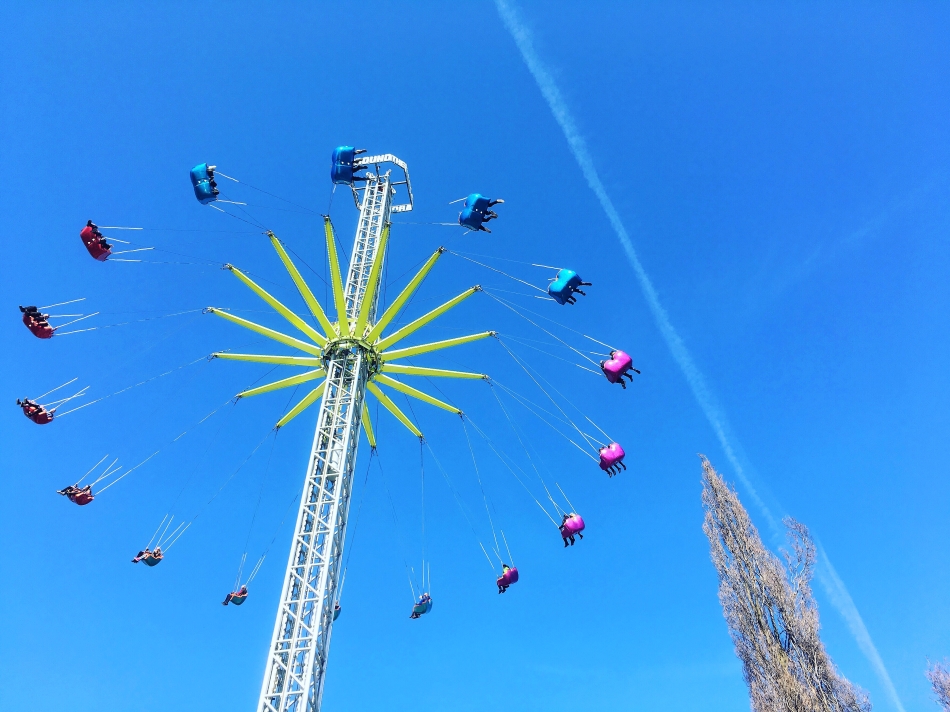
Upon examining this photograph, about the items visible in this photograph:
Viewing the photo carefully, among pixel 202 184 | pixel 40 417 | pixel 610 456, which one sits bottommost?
pixel 610 456

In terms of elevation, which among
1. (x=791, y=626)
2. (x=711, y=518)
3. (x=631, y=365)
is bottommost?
(x=791, y=626)

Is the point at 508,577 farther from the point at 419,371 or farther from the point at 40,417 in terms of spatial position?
the point at 40,417

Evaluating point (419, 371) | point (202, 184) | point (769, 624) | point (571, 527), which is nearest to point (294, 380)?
point (419, 371)

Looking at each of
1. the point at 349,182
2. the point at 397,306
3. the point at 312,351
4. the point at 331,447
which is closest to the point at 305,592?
the point at 331,447

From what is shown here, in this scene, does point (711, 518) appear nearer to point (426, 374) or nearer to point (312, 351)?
point (426, 374)

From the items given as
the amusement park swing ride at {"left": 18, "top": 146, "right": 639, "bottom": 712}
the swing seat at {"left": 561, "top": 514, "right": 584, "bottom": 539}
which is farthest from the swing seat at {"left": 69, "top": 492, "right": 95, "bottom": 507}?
the swing seat at {"left": 561, "top": 514, "right": 584, "bottom": 539}

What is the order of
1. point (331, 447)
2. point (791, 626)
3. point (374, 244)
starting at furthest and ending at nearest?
point (791, 626)
point (374, 244)
point (331, 447)

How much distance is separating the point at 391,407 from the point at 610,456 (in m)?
6.51

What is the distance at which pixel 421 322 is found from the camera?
14.7 m

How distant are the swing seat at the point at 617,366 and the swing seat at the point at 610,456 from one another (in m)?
2.16

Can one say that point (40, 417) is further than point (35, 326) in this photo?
Yes

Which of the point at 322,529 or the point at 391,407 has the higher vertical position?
the point at 391,407

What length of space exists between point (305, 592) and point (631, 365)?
32.3ft

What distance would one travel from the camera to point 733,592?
2239 cm
